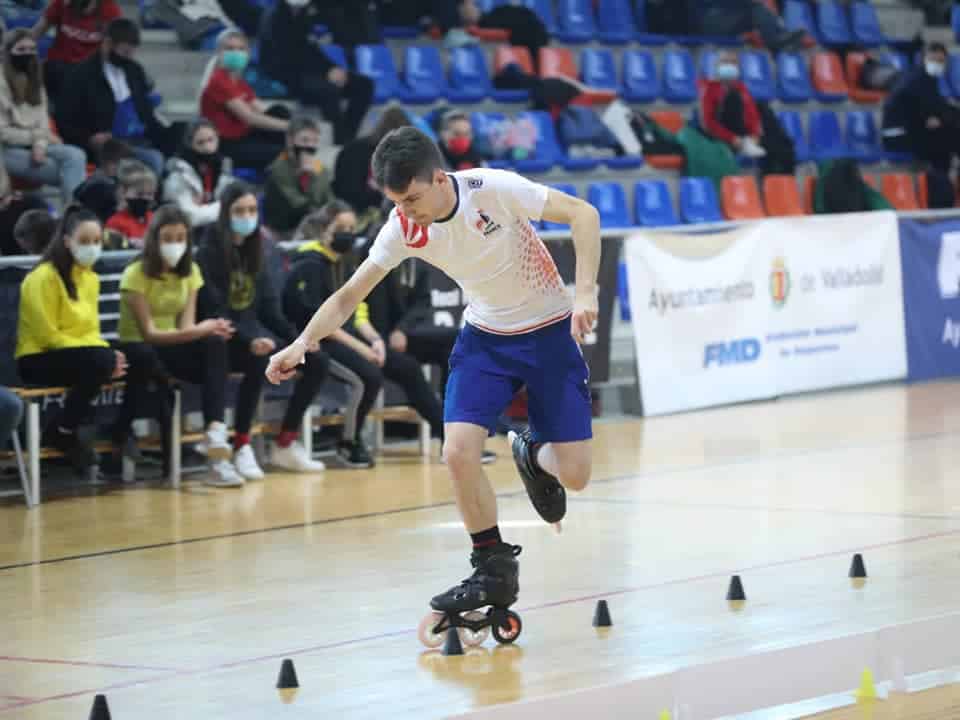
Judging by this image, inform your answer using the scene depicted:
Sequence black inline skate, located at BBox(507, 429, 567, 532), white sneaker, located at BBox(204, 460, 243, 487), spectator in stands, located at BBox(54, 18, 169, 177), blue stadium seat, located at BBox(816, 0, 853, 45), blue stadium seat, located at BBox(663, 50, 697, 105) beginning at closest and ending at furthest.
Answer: black inline skate, located at BBox(507, 429, 567, 532), white sneaker, located at BBox(204, 460, 243, 487), spectator in stands, located at BBox(54, 18, 169, 177), blue stadium seat, located at BBox(663, 50, 697, 105), blue stadium seat, located at BBox(816, 0, 853, 45)

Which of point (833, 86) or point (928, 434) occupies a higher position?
point (833, 86)

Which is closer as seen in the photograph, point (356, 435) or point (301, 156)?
point (356, 435)

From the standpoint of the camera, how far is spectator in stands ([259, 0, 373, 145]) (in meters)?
14.6

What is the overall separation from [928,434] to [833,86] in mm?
9063

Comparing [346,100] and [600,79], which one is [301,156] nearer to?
[346,100]

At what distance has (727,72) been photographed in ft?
58.0

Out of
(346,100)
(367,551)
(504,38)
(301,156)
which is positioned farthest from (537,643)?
(504,38)

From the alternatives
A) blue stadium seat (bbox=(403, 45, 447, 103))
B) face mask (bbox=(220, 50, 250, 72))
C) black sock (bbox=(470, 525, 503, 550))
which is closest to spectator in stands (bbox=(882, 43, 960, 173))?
blue stadium seat (bbox=(403, 45, 447, 103))

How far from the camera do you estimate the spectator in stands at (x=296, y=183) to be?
42.1 ft

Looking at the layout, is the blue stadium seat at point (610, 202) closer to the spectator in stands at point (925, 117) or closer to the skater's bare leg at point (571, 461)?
the spectator in stands at point (925, 117)

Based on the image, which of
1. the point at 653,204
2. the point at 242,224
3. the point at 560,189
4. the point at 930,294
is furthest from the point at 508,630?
the point at 653,204

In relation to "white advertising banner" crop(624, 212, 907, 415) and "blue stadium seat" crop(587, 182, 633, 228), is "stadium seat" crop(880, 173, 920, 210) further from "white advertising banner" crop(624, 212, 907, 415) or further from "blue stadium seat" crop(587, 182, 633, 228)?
"white advertising banner" crop(624, 212, 907, 415)

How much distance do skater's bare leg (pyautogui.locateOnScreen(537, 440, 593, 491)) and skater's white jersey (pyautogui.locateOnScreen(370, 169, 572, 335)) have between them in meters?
0.45

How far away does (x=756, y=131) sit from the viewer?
17984mm
